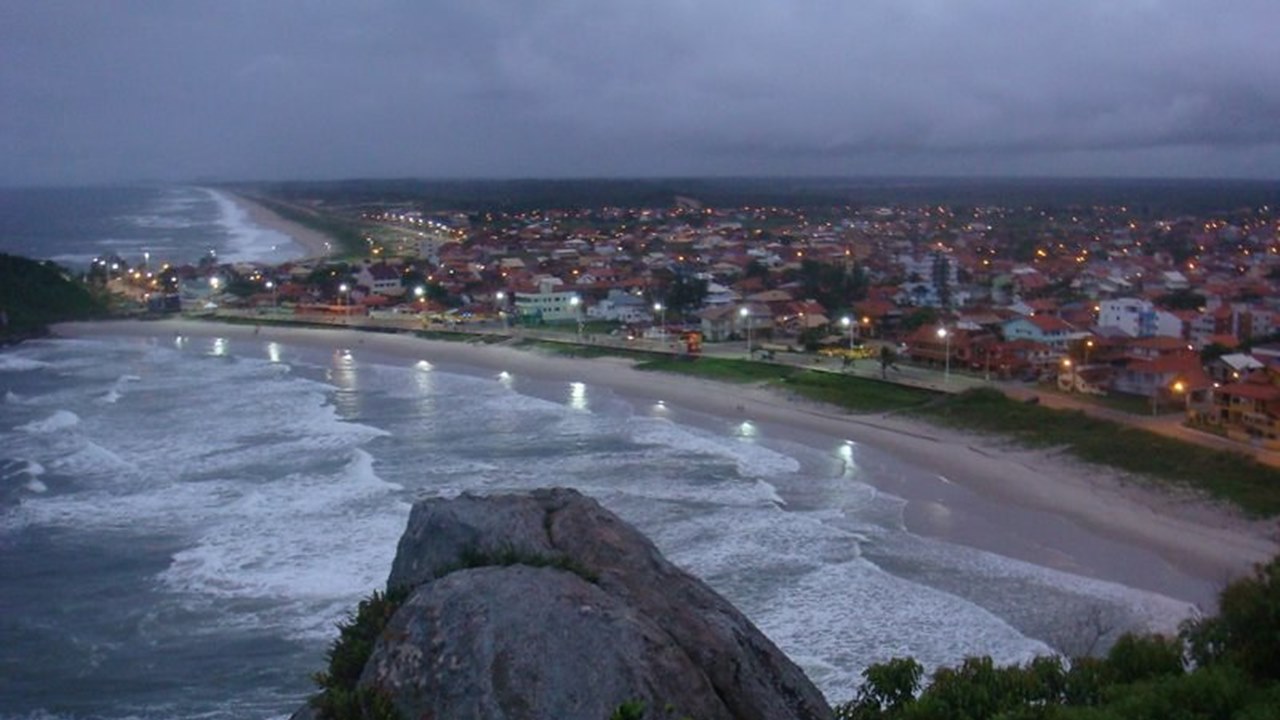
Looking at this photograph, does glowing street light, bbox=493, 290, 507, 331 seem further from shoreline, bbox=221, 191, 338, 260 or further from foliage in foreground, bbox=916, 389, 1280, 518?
shoreline, bbox=221, 191, 338, 260

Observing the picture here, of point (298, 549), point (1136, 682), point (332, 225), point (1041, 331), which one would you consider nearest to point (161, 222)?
point (332, 225)

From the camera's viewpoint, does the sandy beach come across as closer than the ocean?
No

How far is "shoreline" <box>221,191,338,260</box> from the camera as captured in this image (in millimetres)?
81400

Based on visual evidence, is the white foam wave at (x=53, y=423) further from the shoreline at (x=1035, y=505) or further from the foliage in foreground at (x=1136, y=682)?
the foliage in foreground at (x=1136, y=682)

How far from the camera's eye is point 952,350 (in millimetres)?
33219

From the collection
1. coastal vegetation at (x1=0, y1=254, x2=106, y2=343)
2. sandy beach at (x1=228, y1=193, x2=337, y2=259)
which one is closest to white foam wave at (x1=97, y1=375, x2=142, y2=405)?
coastal vegetation at (x1=0, y1=254, x2=106, y2=343)

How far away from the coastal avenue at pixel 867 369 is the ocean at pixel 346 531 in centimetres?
549

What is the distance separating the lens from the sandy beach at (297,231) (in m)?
82.2

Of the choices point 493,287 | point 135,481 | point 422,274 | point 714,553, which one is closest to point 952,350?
point 714,553

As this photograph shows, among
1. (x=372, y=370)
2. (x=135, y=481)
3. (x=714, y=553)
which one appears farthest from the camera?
(x=372, y=370)

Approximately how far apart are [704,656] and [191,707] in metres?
7.20

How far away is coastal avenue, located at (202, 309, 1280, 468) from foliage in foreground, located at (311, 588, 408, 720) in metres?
18.2

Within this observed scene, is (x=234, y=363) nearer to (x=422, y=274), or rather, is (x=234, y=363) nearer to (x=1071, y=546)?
(x=422, y=274)

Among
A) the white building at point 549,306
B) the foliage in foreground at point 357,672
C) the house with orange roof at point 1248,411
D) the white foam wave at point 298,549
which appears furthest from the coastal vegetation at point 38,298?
the foliage in foreground at point 357,672
